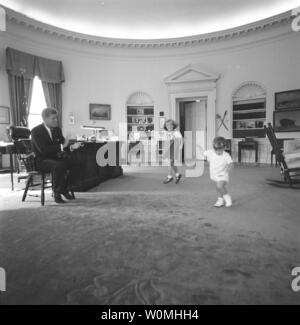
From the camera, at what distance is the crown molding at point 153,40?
832cm

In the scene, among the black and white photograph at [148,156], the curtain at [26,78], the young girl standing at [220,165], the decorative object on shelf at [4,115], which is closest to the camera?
the black and white photograph at [148,156]

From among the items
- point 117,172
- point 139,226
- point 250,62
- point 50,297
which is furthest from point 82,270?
point 250,62

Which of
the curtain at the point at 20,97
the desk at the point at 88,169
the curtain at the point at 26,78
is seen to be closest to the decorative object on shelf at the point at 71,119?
the curtain at the point at 26,78

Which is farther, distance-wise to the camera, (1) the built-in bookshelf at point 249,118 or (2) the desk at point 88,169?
(1) the built-in bookshelf at point 249,118

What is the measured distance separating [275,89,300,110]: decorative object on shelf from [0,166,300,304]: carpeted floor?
599 cm

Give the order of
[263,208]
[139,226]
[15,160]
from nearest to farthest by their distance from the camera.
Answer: [139,226] < [263,208] < [15,160]

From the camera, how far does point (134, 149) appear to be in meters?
10.6

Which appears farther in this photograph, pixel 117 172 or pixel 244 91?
pixel 244 91

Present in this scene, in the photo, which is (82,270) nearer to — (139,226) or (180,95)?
(139,226)

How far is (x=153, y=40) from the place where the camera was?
10242mm

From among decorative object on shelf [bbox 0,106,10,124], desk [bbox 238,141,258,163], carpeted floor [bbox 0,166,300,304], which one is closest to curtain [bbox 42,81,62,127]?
decorative object on shelf [bbox 0,106,10,124]

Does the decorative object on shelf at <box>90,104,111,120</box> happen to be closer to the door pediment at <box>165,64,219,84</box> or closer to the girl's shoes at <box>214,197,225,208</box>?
the door pediment at <box>165,64,219,84</box>

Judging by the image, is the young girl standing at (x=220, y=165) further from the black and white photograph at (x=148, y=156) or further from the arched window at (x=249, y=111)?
the arched window at (x=249, y=111)

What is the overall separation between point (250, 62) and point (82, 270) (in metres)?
9.72
